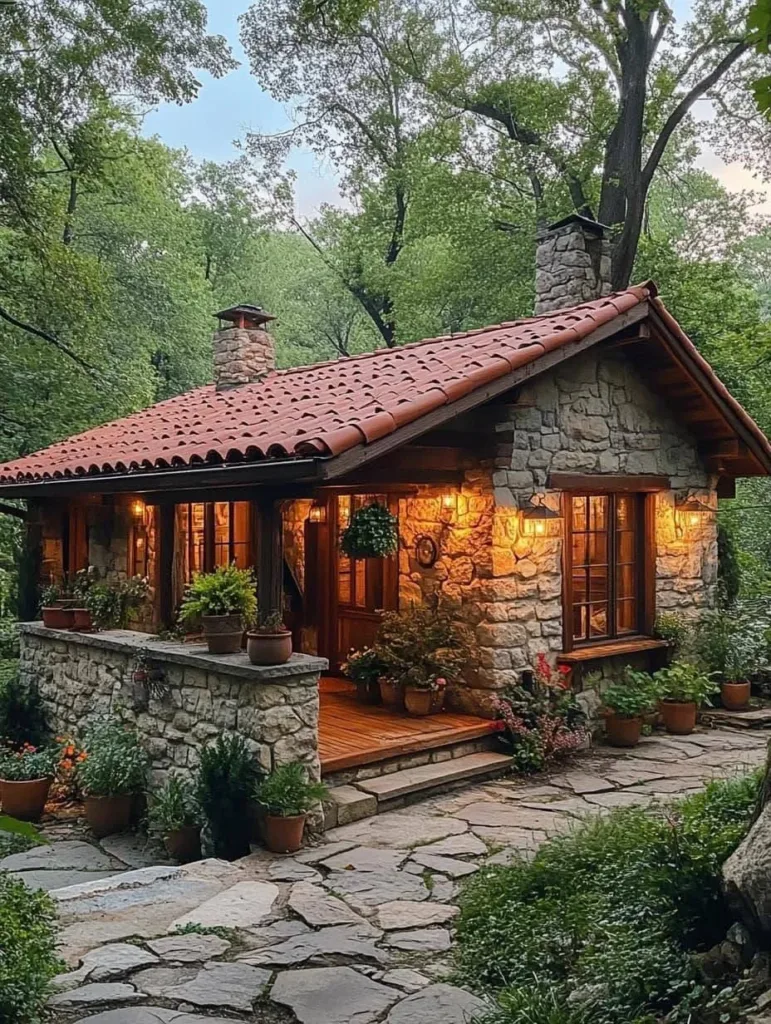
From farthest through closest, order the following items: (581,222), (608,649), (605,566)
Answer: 1. (581,222)
2. (605,566)
3. (608,649)

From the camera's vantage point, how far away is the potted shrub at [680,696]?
8.21 metres

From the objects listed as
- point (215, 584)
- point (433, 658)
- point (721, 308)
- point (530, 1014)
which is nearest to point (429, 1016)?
point (530, 1014)

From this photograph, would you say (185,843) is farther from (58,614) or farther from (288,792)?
(58,614)

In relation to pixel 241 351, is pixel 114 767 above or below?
→ below

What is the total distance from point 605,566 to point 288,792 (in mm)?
4216

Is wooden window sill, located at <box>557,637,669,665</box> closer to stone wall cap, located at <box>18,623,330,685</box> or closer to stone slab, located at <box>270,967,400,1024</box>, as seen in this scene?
stone wall cap, located at <box>18,623,330,685</box>

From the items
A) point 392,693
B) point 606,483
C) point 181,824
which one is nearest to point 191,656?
point 181,824

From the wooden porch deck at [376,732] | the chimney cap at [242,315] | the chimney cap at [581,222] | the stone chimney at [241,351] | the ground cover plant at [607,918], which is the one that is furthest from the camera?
the stone chimney at [241,351]

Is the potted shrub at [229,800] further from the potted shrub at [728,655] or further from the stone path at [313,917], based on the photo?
the potted shrub at [728,655]

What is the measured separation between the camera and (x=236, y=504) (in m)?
9.19

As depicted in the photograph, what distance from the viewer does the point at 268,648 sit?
5.84m

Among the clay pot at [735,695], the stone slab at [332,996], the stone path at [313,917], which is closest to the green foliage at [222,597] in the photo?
the stone path at [313,917]

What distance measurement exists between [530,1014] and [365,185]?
759 inches

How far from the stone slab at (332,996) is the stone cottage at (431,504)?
2.14 meters
